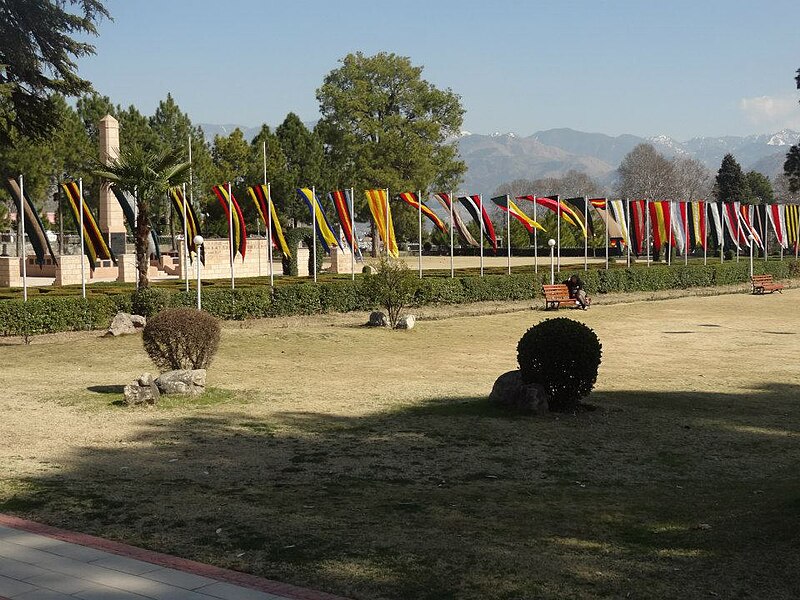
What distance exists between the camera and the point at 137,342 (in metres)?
22.8

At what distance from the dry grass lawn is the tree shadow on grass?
0.03 metres

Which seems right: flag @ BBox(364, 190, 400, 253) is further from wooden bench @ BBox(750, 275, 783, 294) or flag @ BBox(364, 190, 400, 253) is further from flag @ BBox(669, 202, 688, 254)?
wooden bench @ BBox(750, 275, 783, 294)

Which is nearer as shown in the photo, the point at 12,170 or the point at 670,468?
the point at 670,468

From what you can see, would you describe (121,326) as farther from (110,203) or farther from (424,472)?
(110,203)

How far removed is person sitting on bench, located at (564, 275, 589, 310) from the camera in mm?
33531

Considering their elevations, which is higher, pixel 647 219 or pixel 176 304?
pixel 647 219

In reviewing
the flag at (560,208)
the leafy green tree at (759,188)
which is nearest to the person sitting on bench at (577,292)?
the flag at (560,208)

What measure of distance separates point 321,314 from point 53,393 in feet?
51.1

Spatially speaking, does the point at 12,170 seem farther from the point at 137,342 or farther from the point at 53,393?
the point at 53,393

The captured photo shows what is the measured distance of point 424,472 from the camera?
35.9 feet

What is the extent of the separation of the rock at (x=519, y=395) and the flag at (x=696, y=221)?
34353 millimetres

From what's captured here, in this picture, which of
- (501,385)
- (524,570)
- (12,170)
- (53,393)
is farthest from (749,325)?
(12,170)

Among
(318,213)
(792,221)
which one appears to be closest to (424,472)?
(318,213)

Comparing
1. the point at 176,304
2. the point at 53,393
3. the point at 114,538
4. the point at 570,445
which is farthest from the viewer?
the point at 176,304
